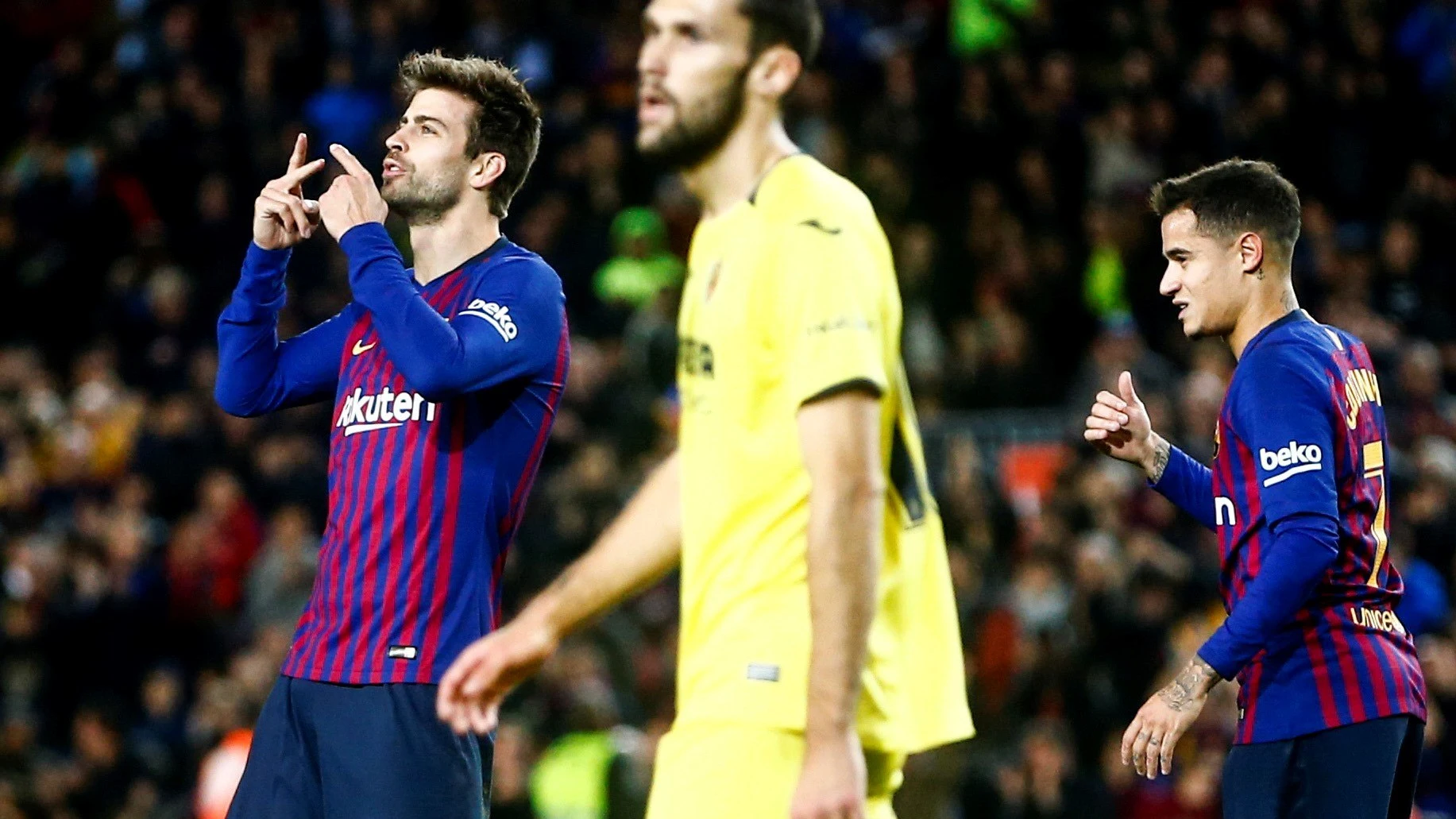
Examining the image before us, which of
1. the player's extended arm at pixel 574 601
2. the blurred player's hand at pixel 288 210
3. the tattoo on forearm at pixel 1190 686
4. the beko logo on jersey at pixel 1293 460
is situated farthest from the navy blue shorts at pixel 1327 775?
the blurred player's hand at pixel 288 210

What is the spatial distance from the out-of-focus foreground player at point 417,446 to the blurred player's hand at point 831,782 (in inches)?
66.4

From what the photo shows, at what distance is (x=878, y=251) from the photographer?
11.7 ft

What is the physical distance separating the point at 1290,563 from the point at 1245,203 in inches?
40.7

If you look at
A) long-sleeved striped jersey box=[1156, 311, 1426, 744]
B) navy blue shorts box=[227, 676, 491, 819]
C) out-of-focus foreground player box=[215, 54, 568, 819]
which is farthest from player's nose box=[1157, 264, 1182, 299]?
navy blue shorts box=[227, 676, 491, 819]

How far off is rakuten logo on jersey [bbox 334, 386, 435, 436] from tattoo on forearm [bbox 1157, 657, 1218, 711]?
2003 millimetres

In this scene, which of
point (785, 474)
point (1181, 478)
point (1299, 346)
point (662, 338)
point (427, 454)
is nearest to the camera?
point (785, 474)

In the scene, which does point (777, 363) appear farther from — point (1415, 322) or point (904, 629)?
point (1415, 322)

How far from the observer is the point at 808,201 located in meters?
3.54

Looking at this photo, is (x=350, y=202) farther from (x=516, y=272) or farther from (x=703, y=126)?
(x=703, y=126)

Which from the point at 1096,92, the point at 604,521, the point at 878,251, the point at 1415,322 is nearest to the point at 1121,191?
the point at 1096,92

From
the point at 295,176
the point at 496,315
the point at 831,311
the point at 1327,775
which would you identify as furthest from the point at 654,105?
the point at 1327,775

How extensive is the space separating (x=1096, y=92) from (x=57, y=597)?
8.93 metres

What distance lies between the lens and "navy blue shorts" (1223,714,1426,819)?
462 cm

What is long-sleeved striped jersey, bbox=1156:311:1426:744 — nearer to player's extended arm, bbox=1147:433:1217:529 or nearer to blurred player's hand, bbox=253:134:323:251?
player's extended arm, bbox=1147:433:1217:529
